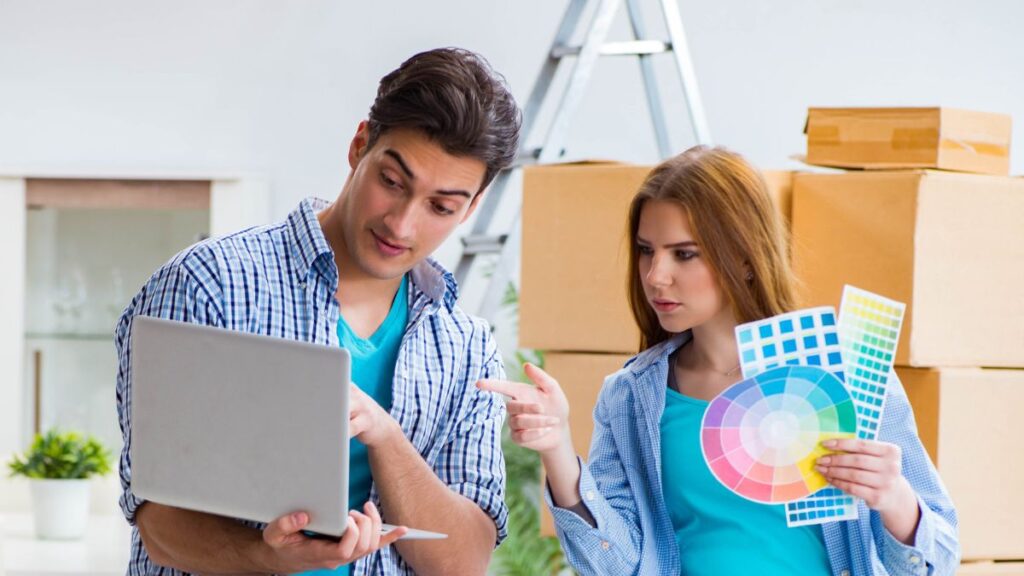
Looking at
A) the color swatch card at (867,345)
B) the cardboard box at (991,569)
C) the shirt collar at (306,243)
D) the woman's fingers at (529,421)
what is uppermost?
the shirt collar at (306,243)

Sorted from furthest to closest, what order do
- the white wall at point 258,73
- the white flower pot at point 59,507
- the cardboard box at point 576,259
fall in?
the white wall at point 258,73, the white flower pot at point 59,507, the cardboard box at point 576,259

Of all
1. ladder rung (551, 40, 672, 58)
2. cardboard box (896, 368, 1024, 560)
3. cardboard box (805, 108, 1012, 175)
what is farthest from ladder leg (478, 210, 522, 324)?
cardboard box (896, 368, 1024, 560)

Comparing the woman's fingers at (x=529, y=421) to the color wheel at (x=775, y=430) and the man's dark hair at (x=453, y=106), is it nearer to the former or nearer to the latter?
the color wheel at (x=775, y=430)

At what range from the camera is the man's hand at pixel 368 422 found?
1230 mm

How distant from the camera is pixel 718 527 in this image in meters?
1.48

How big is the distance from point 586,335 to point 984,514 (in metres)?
0.81

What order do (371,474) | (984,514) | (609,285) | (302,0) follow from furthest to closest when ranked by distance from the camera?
1. (302,0)
2. (609,285)
3. (984,514)
4. (371,474)

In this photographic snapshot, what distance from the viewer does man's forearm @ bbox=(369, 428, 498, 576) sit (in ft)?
4.29

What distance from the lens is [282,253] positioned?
1.39 metres

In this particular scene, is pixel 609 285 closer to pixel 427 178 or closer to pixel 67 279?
pixel 427 178

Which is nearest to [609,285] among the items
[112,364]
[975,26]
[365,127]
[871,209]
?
[871,209]

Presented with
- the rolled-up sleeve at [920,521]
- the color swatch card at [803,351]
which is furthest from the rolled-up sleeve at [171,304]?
the rolled-up sleeve at [920,521]

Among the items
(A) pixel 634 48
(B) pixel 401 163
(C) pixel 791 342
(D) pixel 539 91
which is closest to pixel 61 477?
(D) pixel 539 91

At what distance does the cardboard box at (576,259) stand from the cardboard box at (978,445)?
45 centimetres
